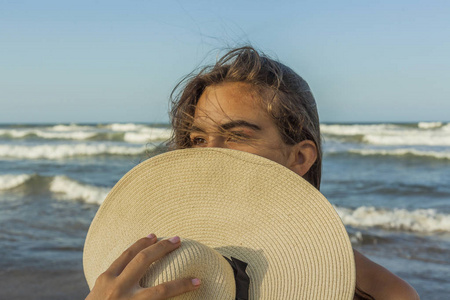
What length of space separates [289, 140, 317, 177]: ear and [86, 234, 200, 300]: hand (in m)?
0.92

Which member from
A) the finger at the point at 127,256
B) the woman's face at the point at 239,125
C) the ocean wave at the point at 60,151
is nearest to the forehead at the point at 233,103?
the woman's face at the point at 239,125

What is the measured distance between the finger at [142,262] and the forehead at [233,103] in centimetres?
79

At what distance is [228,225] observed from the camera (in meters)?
1.48

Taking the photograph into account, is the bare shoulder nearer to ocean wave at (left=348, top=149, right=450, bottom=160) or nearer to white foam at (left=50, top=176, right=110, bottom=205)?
white foam at (left=50, top=176, right=110, bottom=205)

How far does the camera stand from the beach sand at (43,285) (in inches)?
164

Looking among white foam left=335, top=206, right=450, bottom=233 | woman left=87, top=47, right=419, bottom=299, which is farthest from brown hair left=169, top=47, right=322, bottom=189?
white foam left=335, top=206, right=450, bottom=233

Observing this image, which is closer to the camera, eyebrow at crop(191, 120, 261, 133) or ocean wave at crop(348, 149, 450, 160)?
eyebrow at crop(191, 120, 261, 133)

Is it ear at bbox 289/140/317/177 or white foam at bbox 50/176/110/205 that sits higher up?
ear at bbox 289/140/317/177

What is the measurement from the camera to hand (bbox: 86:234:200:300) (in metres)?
1.15

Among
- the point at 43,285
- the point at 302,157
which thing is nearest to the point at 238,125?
the point at 302,157

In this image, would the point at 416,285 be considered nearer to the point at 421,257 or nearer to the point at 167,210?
the point at 421,257

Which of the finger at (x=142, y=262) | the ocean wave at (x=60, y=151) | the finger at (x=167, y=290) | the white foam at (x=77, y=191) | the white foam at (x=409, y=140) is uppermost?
the finger at (x=142, y=262)

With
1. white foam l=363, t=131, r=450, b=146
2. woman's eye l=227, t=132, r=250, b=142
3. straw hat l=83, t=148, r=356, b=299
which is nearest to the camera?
straw hat l=83, t=148, r=356, b=299

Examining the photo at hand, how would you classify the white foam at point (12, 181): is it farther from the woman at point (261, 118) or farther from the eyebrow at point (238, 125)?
the eyebrow at point (238, 125)
